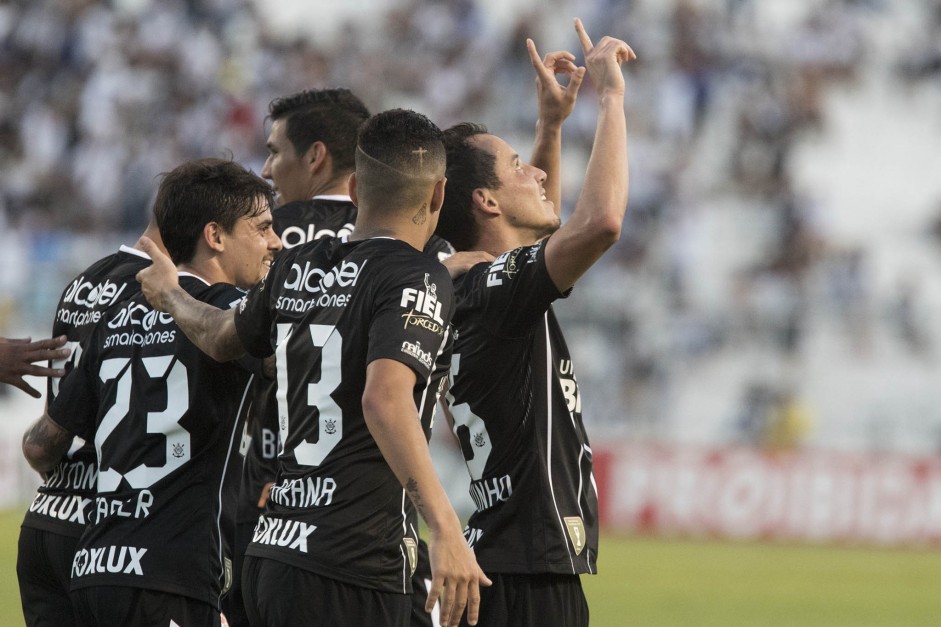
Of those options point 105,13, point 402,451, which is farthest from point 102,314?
point 105,13

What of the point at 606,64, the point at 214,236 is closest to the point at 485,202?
the point at 606,64

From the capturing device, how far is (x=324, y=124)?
21.9 feet

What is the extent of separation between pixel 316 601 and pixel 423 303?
0.93 meters

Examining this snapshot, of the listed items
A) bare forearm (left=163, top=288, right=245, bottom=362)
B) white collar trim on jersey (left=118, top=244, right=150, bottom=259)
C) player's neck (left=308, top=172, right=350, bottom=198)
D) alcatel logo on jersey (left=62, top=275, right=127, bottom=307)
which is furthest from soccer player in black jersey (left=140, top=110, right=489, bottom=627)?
player's neck (left=308, top=172, right=350, bottom=198)

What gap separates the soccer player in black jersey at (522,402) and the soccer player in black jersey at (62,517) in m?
1.29

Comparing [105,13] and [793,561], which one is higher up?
[105,13]

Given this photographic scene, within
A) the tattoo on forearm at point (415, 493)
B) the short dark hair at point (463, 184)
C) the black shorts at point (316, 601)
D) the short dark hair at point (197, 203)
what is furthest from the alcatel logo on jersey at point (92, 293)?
the tattoo on forearm at point (415, 493)

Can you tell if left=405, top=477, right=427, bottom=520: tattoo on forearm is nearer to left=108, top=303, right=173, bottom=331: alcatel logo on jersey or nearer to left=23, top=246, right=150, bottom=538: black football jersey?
left=108, top=303, right=173, bottom=331: alcatel logo on jersey

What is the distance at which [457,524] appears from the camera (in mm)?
3971

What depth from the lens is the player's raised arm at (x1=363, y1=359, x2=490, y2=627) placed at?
390 centimetres

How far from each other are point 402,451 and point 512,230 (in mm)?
1579

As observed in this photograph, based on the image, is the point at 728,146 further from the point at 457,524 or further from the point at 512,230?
the point at 457,524

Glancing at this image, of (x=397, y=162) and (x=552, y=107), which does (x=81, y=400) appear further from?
(x=552, y=107)

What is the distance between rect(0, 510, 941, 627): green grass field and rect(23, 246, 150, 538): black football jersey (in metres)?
4.91
